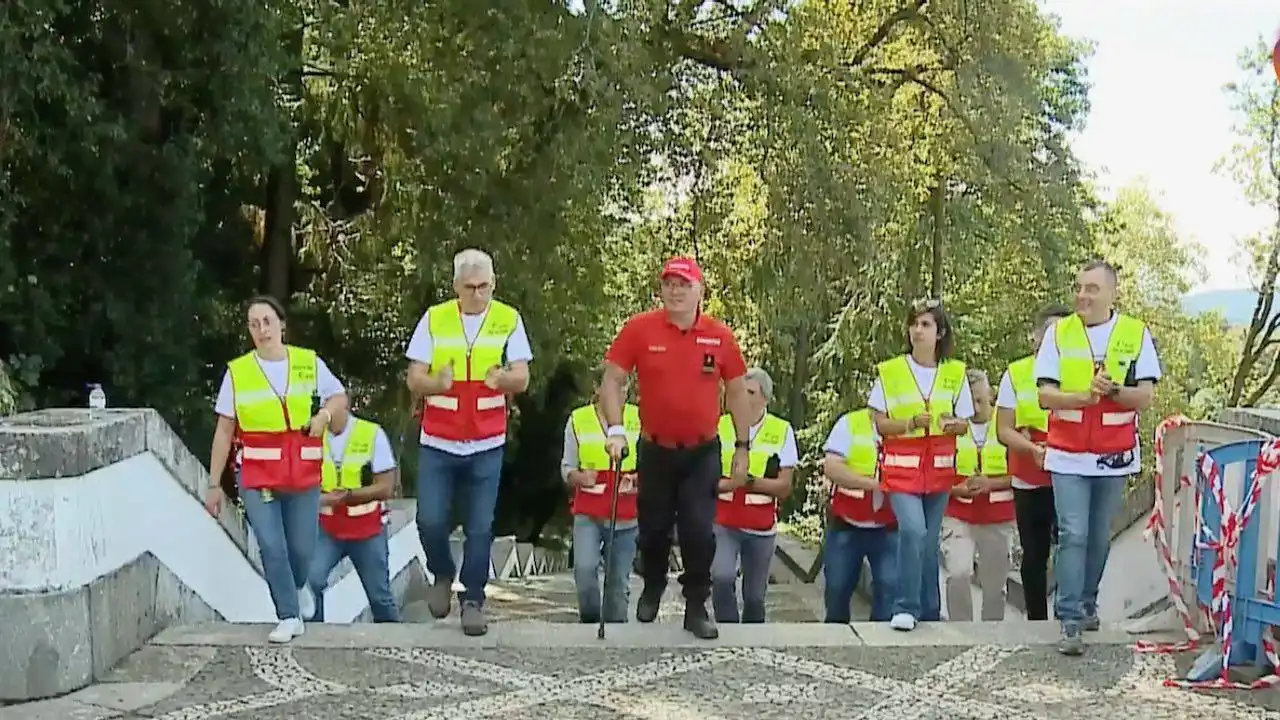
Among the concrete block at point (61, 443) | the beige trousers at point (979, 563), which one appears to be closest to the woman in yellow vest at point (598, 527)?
the beige trousers at point (979, 563)

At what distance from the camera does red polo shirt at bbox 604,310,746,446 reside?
20.1 ft

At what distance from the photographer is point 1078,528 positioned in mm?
6062

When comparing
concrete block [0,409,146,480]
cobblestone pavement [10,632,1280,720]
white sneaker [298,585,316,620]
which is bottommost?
white sneaker [298,585,316,620]

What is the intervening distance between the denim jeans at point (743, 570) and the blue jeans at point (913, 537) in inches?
35.5

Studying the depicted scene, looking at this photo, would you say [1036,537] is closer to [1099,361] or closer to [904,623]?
[904,623]

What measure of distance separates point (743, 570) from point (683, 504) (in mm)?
1546

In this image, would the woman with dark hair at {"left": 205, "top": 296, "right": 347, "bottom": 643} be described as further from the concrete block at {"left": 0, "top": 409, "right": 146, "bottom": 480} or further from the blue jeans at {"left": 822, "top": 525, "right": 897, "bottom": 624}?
the blue jeans at {"left": 822, "top": 525, "right": 897, "bottom": 624}

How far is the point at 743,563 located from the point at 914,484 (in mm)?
1374

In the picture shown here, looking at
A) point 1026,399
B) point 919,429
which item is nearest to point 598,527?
point 919,429

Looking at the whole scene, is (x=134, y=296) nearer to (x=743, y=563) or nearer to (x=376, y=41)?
(x=376, y=41)

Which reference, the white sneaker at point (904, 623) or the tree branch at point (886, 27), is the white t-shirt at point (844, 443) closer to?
the white sneaker at point (904, 623)

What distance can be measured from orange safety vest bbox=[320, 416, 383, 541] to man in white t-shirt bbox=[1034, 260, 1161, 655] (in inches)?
151

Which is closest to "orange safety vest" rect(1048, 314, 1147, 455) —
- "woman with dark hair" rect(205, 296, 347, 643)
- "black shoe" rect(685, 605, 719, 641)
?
"black shoe" rect(685, 605, 719, 641)

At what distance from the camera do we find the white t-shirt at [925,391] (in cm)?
679
